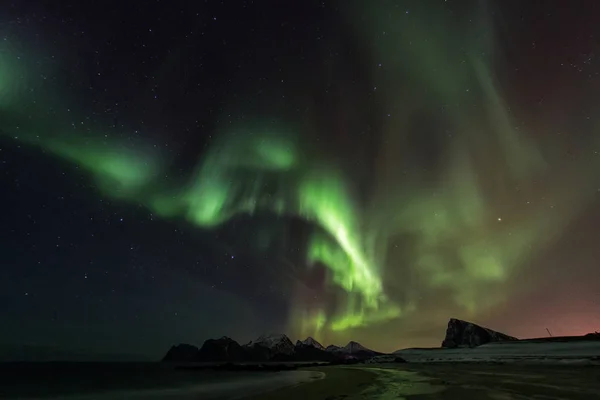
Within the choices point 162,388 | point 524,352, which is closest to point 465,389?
point 162,388

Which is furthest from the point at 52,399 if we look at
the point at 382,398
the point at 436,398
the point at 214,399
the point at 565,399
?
the point at 565,399

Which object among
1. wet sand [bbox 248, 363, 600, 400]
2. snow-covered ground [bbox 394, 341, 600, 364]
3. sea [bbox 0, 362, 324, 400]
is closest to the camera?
wet sand [bbox 248, 363, 600, 400]

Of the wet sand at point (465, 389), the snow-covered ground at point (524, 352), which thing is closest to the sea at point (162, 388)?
the wet sand at point (465, 389)

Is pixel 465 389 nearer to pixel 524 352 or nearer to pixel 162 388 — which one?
pixel 162 388

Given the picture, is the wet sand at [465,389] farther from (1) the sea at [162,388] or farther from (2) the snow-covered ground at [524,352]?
(2) the snow-covered ground at [524,352]

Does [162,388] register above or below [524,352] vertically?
below

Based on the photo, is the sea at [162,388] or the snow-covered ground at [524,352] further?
the snow-covered ground at [524,352]

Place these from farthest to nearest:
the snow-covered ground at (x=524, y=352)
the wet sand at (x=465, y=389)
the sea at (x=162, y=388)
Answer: the snow-covered ground at (x=524, y=352) < the sea at (x=162, y=388) < the wet sand at (x=465, y=389)

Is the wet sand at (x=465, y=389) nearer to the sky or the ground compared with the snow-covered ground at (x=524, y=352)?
nearer to the ground

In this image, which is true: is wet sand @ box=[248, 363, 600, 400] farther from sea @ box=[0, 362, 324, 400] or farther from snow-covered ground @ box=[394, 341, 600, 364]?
snow-covered ground @ box=[394, 341, 600, 364]

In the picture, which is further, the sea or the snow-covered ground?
the snow-covered ground

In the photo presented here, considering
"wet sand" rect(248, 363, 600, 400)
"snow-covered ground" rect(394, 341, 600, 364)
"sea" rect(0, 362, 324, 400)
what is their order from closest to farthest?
"wet sand" rect(248, 363, 600, 400)
"sea" rect(0, 362, 324, 400)
"snow-covered ground" rect(394, 341, 600, 364)

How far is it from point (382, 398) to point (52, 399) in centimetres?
4112

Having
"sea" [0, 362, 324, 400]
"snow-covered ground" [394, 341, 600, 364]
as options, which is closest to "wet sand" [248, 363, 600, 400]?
"sea" [0, 362, 324, 400]
